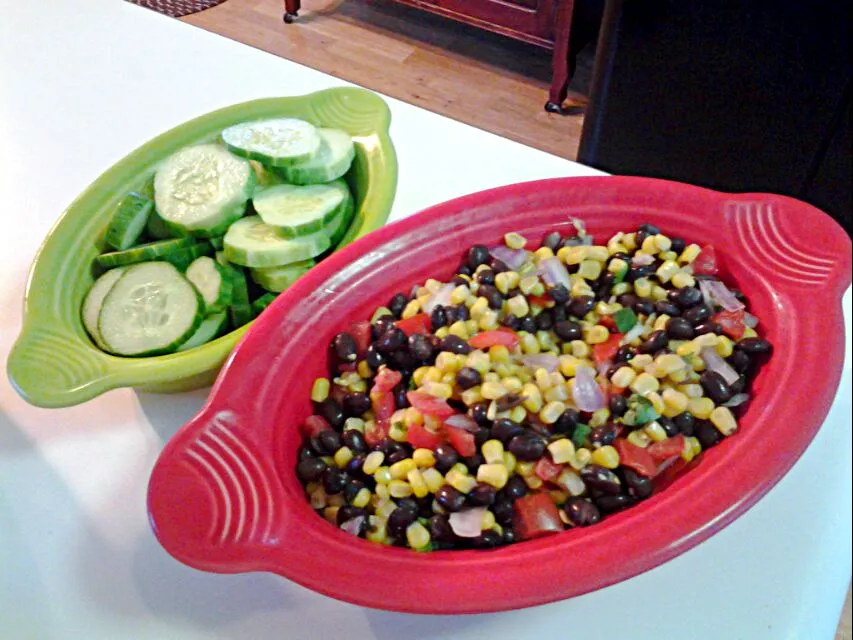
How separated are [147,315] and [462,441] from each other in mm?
414

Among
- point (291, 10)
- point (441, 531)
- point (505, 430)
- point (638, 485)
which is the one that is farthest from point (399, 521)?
point (291, 10)

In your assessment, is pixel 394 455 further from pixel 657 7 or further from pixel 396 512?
pixel 657 7

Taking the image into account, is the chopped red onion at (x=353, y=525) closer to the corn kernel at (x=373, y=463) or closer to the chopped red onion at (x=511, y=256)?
the corn kernel at (x=373, y=463)

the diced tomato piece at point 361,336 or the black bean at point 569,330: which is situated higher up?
the black bean at point 569,330

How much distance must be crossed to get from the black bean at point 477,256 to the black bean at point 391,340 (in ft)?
0.49

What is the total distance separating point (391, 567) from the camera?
2.28ft

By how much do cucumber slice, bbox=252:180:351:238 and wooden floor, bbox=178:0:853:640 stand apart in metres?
1.99

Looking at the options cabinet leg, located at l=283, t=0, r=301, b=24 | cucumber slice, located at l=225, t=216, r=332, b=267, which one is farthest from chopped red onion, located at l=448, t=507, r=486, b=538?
cabinet leg, located at l=283, t=0, r=301, b=24

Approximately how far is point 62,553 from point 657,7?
6.00 feet

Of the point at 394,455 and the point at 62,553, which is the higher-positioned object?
the point at 394,455

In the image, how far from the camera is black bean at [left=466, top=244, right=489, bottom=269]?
979 millimetres

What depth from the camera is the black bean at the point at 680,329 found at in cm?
91

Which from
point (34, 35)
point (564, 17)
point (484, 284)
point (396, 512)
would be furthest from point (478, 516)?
point (564, 17)

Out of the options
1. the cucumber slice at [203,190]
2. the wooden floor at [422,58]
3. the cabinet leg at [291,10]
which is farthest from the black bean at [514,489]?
the cabinet leg at [291,10]
